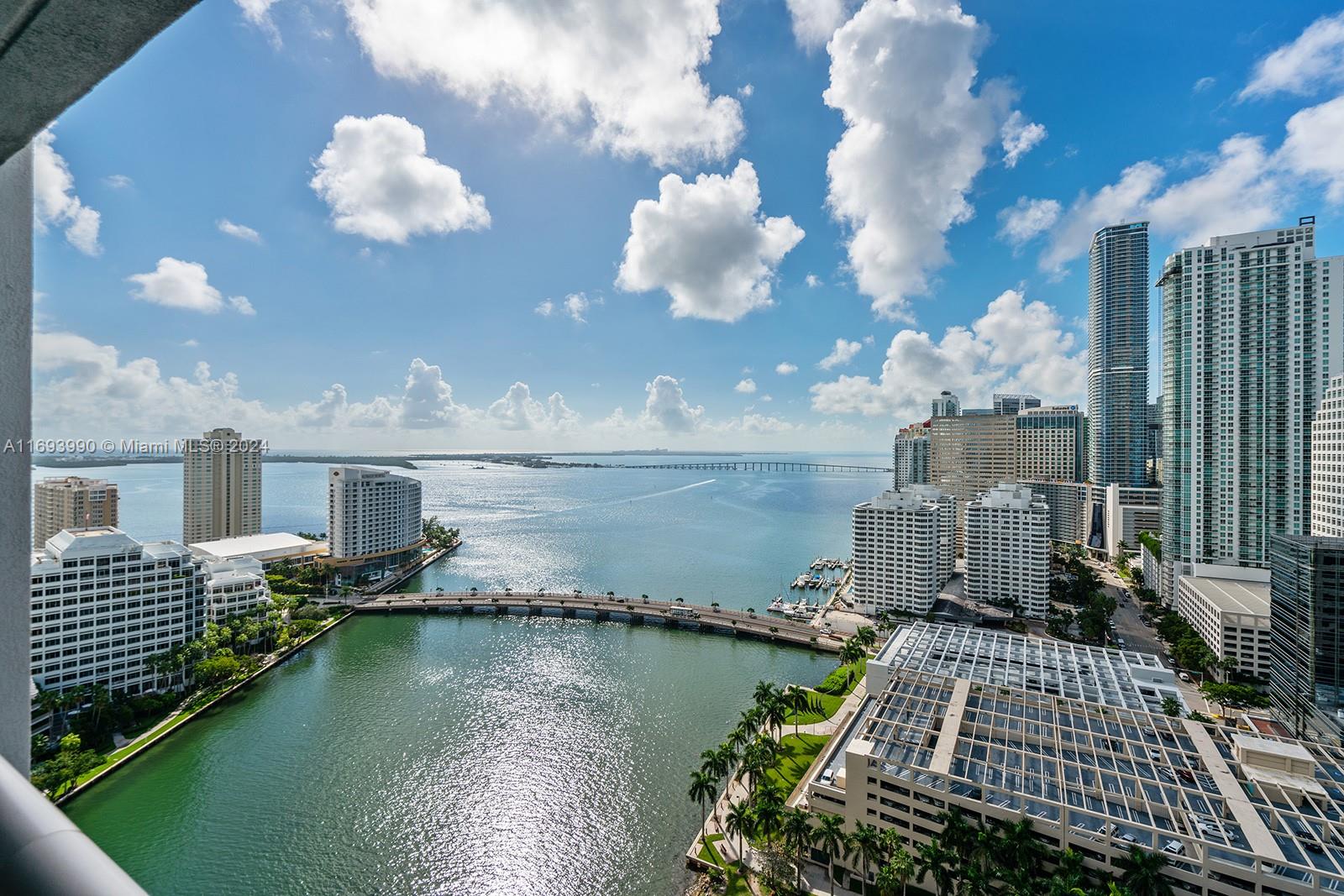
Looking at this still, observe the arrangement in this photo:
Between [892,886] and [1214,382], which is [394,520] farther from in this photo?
[1214,382]

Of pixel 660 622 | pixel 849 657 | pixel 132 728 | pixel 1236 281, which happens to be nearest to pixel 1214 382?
pixel 1236 281

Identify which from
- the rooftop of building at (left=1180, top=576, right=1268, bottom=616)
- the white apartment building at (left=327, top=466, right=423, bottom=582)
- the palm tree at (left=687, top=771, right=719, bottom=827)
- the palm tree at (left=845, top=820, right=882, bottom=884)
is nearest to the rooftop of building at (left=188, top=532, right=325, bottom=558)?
the white apartment building at (left=327, top=466, right=423, bottom=582)

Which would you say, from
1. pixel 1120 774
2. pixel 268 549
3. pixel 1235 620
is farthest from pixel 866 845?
pixel 268 549

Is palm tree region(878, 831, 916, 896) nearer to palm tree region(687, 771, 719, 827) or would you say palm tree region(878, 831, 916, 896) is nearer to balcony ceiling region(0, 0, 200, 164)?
palm tree region(687, 771, 719, 827)

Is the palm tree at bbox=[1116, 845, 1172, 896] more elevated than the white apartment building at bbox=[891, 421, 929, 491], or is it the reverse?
the white apartment building at bbox=[891, 421, 929, 491]

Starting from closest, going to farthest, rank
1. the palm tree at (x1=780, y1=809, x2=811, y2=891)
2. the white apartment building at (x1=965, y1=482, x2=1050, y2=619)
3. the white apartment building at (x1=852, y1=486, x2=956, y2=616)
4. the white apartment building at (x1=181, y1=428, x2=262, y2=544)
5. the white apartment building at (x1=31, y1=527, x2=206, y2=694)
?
the palm tree at (x1=780, y1=809, x2=811, y2=891)
the white apartment building at (x1=31, y1=527, x2=206, y2=694)
the white apartment building at (x1=852, y1=486, x2=956, y2=616)
the white apartment building at (x1=965, y1=482, x2=1050, y2=619)
the white apartment building at (x1=181, y1=428, x2=262, y2=544)

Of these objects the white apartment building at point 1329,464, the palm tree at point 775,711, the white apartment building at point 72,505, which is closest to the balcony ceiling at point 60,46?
the palm tree at point 775,711

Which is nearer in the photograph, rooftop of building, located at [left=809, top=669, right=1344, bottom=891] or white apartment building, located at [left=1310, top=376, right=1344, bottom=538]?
rooftop of building, located at [left=809, top=669, right=1344, bottom=891]
